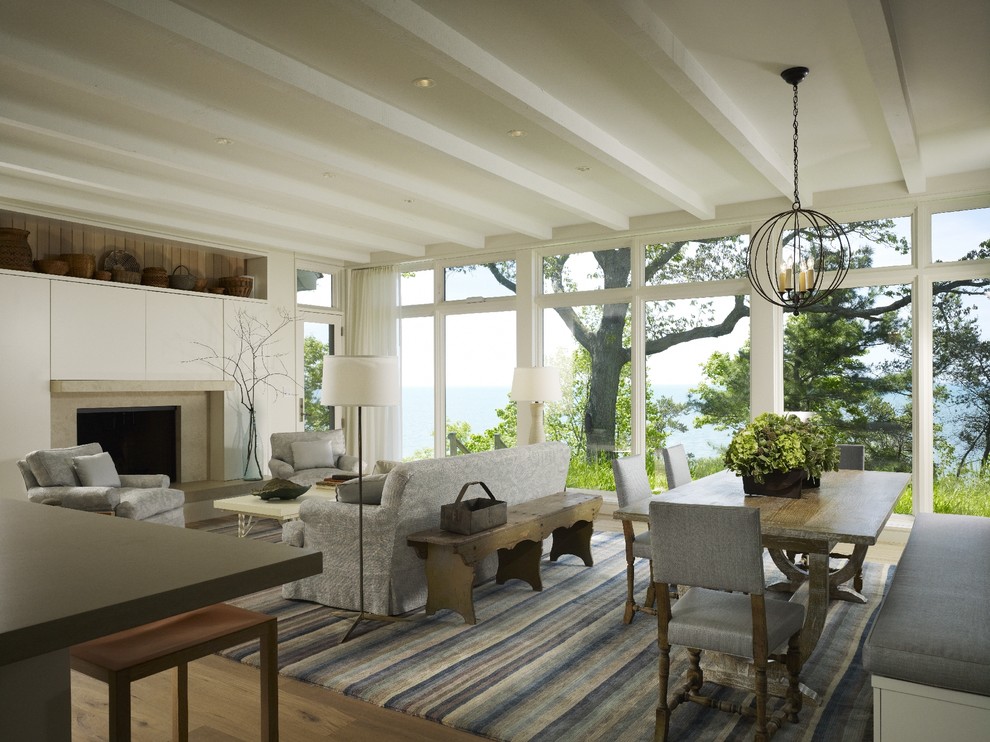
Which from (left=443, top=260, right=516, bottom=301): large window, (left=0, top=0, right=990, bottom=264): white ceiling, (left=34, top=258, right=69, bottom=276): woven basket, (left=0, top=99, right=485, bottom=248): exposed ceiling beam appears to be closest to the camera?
(left=0, top=0, right=990, bottom=264): white ceiling

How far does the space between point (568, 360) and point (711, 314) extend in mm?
1521

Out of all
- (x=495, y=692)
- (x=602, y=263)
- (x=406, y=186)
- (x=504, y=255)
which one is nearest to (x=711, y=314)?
(x=602, y=263)

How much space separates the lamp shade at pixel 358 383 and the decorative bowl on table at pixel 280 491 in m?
1.82

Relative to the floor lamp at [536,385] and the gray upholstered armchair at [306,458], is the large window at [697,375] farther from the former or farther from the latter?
the gray upholstered armchair at [306,458]

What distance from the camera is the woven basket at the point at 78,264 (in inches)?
249

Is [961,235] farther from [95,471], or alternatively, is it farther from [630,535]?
[95,471]

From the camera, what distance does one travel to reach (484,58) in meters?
3.43

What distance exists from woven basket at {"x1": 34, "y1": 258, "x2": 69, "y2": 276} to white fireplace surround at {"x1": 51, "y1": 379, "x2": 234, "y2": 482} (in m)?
0.90

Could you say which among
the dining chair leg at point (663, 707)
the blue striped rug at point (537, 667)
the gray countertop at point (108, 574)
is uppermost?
the gray countertop at point (108, 574)

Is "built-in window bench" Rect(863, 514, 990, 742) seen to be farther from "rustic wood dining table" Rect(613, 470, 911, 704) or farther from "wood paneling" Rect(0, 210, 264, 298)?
"wood paneling" Rect(0, 210, 264, 298)

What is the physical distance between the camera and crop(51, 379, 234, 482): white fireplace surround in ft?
21.0

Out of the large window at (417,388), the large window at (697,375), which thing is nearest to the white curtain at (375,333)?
the large window at (417,388)

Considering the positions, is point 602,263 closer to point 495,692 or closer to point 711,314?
point 711,314

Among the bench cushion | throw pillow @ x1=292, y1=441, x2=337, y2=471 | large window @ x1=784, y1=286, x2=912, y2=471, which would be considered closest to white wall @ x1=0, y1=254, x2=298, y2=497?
throw pillow @ x1=292, y1=441, x2=337, y2=471
